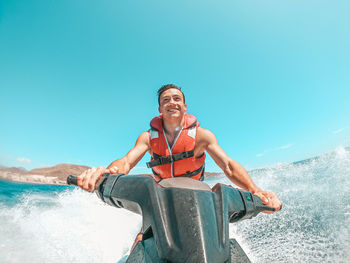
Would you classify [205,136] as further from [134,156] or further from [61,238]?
[61,238]

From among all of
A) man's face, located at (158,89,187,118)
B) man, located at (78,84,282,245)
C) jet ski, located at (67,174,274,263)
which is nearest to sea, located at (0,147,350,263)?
man, located at (78,84,282,245)

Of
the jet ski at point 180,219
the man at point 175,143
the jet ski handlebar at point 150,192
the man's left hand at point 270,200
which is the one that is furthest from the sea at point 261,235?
the jet ski at point 180,219

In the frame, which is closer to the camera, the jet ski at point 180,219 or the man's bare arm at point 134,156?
the jet ski at point 180,219

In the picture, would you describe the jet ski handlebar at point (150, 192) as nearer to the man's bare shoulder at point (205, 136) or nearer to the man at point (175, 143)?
the man at point (175, 143)

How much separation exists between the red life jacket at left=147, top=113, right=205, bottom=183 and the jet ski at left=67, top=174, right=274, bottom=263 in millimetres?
1602

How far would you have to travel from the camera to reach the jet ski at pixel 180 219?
0.59 m

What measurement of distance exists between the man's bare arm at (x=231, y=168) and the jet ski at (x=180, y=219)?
59 cm

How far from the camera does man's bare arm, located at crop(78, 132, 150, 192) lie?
3.34ft

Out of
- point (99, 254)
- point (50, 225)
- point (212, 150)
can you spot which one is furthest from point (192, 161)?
point (50, 225)

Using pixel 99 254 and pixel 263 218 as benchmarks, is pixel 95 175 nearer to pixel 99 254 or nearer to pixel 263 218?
pixel 99 254

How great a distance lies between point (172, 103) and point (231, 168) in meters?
1.19

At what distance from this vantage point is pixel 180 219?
64 cm

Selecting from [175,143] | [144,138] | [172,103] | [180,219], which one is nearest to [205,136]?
[175,143]

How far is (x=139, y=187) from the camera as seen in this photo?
792mm
